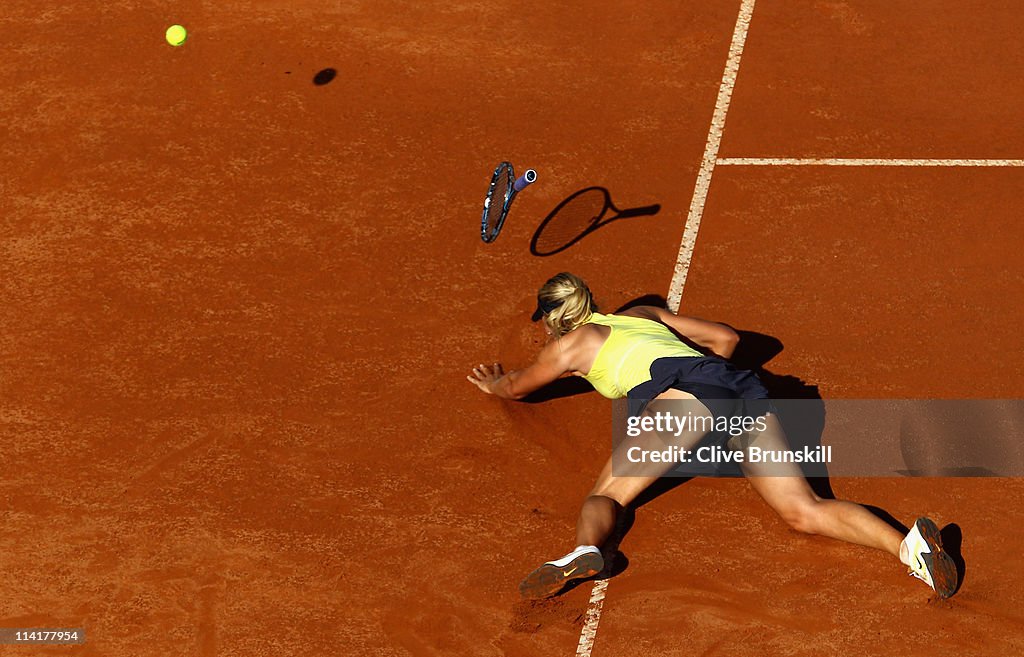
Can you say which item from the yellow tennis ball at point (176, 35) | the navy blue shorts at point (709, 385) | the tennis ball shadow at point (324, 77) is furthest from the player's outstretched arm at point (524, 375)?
the yellow tennis ball at point (176, 35)

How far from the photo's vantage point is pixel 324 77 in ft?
38.4

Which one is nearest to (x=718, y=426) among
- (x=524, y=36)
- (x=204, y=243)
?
(x=204, y=243)

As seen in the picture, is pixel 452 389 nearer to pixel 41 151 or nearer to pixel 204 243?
pixel 204 243

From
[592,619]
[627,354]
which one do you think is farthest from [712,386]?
[592,619]

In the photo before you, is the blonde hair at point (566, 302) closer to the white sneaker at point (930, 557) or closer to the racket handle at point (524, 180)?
the racket handle at point (524, 180)

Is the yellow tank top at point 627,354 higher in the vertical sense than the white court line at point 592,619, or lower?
higher

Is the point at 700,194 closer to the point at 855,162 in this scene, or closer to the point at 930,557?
the point at 855,162

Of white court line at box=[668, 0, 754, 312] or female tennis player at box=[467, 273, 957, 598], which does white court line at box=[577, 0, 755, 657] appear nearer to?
white court line at box=[668, 0, 754, 312]

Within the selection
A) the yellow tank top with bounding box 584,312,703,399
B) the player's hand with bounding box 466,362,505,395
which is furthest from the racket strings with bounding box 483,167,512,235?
the yellow tank top with bounding box 584,312,703,399

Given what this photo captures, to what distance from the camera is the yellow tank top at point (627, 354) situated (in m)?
8.12

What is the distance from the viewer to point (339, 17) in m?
12.4

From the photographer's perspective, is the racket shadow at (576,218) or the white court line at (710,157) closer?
the white court line at (710,157)

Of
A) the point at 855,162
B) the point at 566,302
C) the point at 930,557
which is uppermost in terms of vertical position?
the point at 566,302

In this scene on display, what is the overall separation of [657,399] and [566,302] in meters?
0.90
